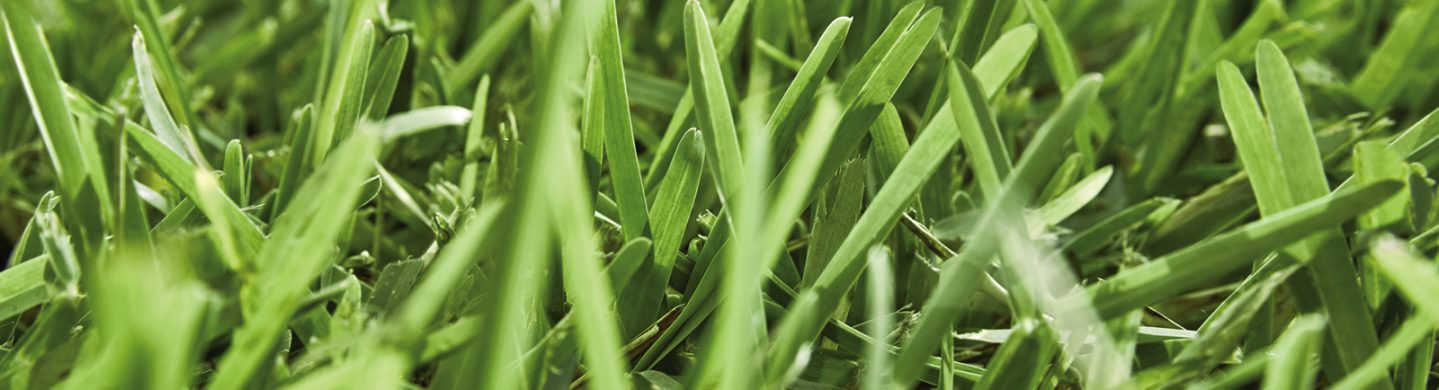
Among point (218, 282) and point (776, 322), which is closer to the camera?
point (218, 282)

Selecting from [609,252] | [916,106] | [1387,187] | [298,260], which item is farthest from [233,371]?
[916,106]

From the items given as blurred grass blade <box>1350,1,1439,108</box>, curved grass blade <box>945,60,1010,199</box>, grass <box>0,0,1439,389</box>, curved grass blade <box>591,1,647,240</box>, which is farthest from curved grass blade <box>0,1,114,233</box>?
blurred grass blade <box>1350,1,1439,108</box>

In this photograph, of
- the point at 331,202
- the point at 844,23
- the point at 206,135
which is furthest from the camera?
the point at 206,135

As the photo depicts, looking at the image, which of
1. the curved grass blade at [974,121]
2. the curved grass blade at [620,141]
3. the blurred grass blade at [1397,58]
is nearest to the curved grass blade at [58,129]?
the curved grass blade at [620,141]

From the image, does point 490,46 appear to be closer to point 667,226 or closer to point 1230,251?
point 667,226

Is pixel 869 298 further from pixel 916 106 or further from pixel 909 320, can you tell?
pixel 916 106

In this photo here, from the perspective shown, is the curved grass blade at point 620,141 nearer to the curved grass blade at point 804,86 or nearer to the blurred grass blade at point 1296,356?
the curved grass blade at point 804,86

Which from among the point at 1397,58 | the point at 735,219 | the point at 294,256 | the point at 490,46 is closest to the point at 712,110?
the point at 735,219

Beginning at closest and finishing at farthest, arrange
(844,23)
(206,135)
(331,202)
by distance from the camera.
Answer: (331,202) → (844,23) → (206,135)
